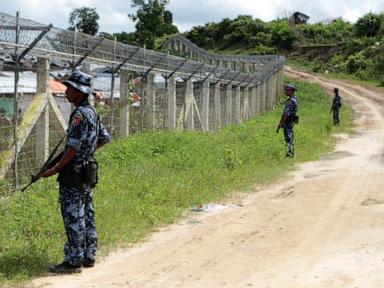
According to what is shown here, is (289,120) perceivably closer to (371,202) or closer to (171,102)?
(171,102)

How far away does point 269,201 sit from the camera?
9188 millimetres

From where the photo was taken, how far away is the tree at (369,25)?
58466 mm

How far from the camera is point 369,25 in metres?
58.9

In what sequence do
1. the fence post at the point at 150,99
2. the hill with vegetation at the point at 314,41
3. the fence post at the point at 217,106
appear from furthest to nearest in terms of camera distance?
the hill with vegetation at the point at 314,41 → the fence post at the point at 217,106 → the fence post at the point at 150,99

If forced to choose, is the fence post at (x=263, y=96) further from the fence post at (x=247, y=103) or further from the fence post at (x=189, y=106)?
the fence post at (x=189, y=106)

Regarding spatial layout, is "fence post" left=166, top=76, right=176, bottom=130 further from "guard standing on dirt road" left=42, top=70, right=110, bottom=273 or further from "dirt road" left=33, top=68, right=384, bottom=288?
"guard standing on dirt road" left=42, top=70, right=110, bottom=273

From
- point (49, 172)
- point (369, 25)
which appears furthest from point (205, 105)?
point (369, 25)

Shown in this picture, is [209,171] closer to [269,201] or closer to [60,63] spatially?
[269,201]

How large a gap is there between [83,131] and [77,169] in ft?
1.12

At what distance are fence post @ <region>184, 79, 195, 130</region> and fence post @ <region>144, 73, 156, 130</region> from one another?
2386mm

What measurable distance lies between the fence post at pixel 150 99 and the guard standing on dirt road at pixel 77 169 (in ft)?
28.9

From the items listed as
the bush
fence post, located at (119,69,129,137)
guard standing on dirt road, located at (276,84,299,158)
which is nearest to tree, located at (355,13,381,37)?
the bush

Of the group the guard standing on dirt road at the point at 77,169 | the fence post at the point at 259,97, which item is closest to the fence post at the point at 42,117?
the guard standing on dirt road at the point at 77,169

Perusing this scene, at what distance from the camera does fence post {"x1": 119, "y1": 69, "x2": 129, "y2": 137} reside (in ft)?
43.0
